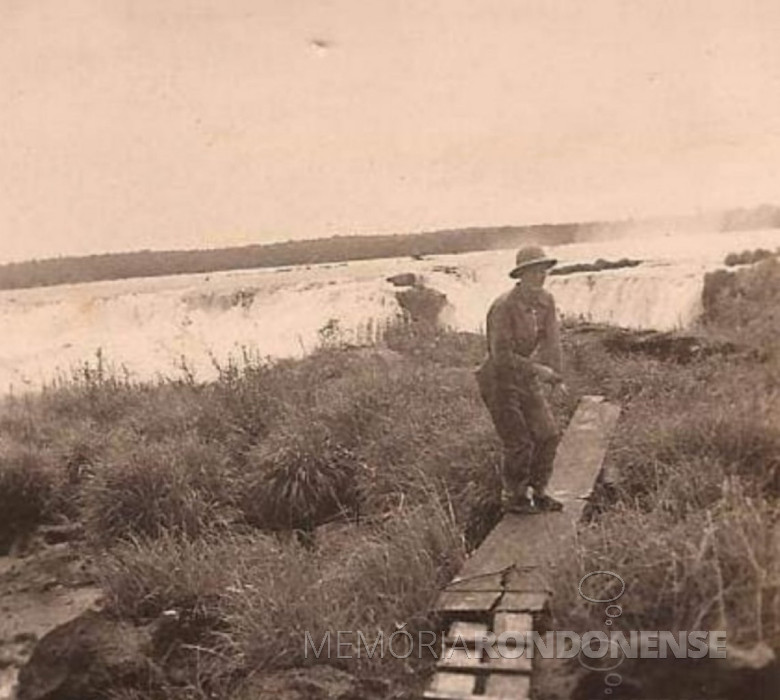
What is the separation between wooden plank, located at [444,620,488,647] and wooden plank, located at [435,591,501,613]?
59mm

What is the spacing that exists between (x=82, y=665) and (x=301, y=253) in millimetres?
32678

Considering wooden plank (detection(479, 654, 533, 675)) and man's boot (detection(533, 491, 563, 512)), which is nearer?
wooden plank (detection(479, 654, 533, 675))

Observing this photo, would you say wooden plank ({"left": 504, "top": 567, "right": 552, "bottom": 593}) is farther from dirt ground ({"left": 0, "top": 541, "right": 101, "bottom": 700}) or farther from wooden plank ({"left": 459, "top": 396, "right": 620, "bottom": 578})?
dirt ground ({"left": 0, "top": 541, "right": 101, "bottom": 700})

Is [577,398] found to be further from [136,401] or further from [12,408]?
[12,408]

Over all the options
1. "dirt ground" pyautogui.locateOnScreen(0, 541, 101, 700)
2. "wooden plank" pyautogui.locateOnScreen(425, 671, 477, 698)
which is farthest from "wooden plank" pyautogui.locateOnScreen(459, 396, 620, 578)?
"dirt ground" pyautogui.locateOnScreen(0, 541, 101, 700)

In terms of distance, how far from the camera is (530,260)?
19.0ft

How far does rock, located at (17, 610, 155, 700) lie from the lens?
5.46 m

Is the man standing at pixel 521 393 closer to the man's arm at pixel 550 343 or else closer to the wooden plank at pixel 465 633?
the man's arm at pixel 550 343

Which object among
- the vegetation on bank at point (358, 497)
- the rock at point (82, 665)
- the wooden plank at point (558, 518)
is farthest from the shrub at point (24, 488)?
the wooden plank at point (558, 518)

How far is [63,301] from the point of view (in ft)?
83.6

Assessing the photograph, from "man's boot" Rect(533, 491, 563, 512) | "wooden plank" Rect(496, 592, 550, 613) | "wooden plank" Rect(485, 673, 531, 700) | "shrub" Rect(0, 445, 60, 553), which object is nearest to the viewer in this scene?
"wooden plank" Rect(485, 673, 531, 700)

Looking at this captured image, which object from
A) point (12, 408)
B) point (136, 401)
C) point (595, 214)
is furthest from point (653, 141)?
point (595, 214)

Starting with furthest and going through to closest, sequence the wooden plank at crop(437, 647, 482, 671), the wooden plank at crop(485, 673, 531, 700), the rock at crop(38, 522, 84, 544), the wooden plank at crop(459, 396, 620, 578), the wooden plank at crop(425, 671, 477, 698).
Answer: the rock at crop(38, 522, 84, 544)
the wooden plank at crop(459, 396, 620, 578)
the wooden plank at crop(437, 647, 482, 671)
the wooden plank at crop(425, 671, 477, 698)
the wooden plank at crop(485, 673, 531, 700)

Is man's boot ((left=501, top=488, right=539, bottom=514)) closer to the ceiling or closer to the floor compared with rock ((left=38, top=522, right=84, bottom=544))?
closer to the ceiling
